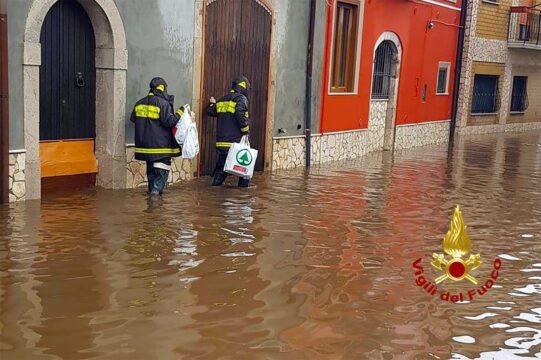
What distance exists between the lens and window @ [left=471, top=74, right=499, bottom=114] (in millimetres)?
24125

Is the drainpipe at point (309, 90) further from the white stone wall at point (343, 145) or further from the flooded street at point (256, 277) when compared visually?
the flooded street at point (256, 277)

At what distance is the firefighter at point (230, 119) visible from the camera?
1049 cm

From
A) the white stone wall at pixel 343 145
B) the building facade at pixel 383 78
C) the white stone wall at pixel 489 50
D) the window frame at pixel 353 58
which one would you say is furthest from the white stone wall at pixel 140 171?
the white stone wall at pixel 489 50

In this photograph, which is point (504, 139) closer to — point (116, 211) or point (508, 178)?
point (508, 178)

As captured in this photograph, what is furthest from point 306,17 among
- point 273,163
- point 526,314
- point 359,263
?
point 526,314

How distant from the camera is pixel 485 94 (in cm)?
2478

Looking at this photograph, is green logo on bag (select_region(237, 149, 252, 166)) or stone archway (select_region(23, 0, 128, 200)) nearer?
stone archway (select_region(23, 0, 128, 200))

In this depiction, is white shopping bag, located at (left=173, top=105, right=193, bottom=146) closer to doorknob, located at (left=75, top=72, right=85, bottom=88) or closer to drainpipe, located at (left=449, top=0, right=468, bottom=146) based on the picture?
doorknob, located at (left=75, top=72, right=85, bottom=88)

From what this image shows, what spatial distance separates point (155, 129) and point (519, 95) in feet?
69.5

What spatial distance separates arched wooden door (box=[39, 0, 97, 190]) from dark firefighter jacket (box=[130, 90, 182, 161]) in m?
0.74

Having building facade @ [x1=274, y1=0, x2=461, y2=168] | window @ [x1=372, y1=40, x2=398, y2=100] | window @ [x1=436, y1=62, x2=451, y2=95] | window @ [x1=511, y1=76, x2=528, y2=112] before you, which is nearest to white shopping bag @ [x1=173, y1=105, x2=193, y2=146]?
building facade @ [x1=274, y1=0, x2=461, y2=168]

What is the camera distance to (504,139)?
2300 centimetres

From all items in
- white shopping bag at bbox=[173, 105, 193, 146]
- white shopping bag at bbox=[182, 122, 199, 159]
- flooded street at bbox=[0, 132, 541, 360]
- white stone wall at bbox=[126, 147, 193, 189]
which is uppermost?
white shopping bag at bbox=[173, 105, 193, 146]

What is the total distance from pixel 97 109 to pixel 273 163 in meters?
4.26
